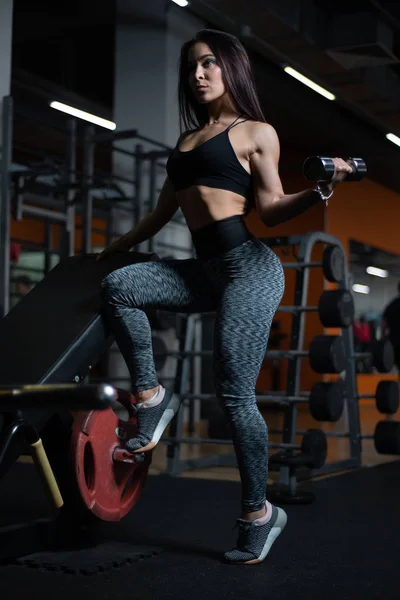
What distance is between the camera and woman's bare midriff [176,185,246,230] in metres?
1.97

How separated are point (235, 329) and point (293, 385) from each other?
1659mm

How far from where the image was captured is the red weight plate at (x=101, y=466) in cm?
195

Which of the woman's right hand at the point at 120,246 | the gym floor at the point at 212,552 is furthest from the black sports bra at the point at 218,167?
the gym floor at the point at 212,552

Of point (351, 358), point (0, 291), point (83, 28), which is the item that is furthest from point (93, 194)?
point (83, 28)

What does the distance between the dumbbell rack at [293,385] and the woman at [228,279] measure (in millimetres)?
1191

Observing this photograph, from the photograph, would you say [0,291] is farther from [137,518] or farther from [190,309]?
[190,309]

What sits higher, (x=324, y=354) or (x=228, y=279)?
(x=228, y=279)

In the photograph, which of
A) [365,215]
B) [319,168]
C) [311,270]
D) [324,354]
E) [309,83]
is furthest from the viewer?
[365,215]

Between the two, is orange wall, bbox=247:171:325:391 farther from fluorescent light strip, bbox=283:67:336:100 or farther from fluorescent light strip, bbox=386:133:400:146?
fluorescent light strip, bbox=283:67:336:100

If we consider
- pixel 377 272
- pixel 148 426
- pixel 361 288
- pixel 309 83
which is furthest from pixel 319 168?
pixel 361 288

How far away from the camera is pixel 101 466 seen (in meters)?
2.02

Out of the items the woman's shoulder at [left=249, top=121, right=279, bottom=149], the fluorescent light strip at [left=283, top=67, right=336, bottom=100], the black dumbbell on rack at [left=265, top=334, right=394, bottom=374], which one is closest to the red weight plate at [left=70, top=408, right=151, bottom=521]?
the woman's shoulder at [left=249, top=121, right=279, bottom=149]

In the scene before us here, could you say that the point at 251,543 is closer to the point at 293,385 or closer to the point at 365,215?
the point at 293,385

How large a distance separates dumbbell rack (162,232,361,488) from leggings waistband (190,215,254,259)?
55.6 inches
